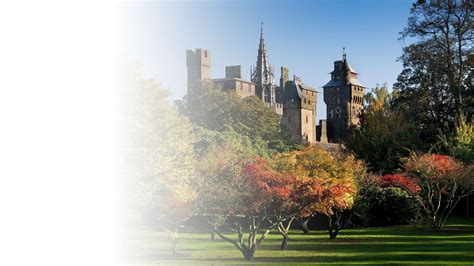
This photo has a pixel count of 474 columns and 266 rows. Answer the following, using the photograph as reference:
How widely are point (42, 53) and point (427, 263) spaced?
12.8 meters

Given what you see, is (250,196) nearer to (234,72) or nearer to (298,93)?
(298,93)

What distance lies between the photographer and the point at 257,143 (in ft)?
164

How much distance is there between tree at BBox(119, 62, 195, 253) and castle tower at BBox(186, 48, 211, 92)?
59927 millimetres

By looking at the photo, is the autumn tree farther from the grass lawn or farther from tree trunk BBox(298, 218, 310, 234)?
tree trunk BBox(298, 218, 310, 234)

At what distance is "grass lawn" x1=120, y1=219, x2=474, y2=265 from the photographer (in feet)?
71.6

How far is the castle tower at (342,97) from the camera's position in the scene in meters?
108

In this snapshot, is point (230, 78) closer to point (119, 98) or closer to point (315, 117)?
point (315, 117)

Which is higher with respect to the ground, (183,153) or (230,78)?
(230,78)

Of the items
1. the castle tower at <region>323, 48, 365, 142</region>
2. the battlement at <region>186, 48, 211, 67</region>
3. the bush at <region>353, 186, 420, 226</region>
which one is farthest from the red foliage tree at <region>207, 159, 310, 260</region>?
the castle tower at <region>323, 48, 365, 142</region>

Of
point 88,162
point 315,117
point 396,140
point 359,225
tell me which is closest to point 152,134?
point 88,162

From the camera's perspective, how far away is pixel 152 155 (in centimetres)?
2375

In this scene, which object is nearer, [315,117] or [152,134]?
[152,134]

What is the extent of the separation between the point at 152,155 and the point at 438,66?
2770 cm

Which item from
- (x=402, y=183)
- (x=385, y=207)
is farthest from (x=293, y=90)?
(x=402, y=183)
